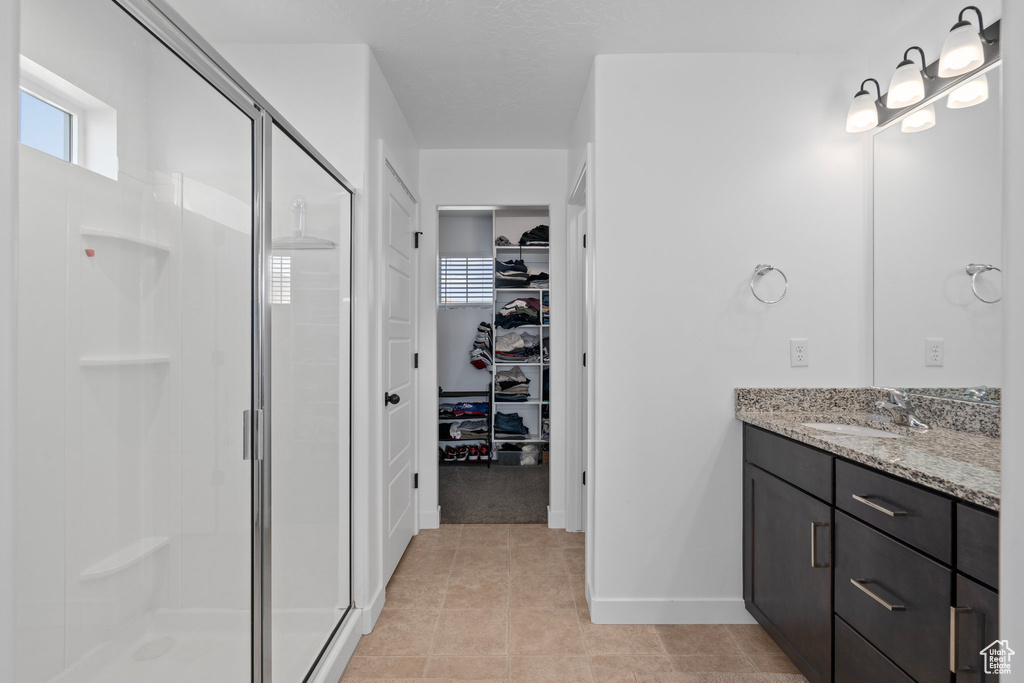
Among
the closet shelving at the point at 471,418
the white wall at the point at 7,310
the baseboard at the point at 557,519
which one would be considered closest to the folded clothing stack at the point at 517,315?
the closet shelving at the point at 471,418

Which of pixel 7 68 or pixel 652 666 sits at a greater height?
pixel 7 68

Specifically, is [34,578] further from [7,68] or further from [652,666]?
[652,666]

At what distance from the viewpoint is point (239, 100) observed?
4.26 ft

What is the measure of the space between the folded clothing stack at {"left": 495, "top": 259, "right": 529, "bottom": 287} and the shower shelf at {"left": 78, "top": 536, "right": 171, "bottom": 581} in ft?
12.9

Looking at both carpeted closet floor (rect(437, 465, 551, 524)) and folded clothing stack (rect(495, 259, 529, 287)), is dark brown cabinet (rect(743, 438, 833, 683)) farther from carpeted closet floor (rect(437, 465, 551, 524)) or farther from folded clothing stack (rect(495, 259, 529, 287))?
folded clothing stack (rect(495, 259, 529, 287))

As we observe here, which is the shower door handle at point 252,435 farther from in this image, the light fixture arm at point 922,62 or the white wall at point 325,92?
the light fixture arm at point 922,62

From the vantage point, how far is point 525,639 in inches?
82.5

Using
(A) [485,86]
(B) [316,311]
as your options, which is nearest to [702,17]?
(A) [485,86]

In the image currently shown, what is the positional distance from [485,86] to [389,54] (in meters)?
0.48

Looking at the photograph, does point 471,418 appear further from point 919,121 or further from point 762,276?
point 919,121

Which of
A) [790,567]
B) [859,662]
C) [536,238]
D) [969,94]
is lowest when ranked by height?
[859,662]

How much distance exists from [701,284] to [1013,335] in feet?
6.22

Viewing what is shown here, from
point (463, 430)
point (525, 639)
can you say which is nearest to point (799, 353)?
point (525, 639)

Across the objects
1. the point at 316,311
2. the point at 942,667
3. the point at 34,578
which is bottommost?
the point at 942,667
